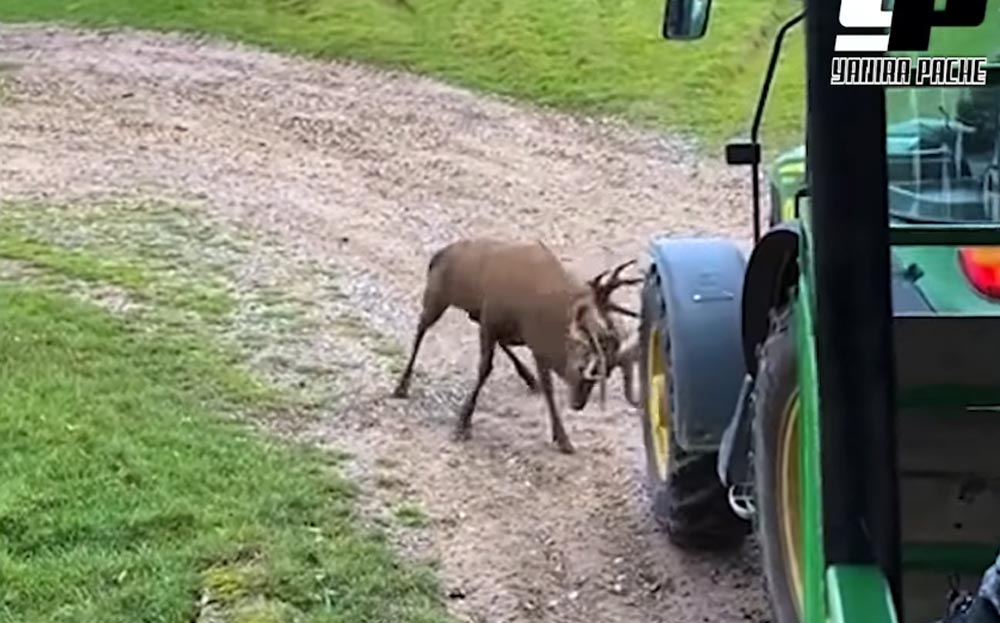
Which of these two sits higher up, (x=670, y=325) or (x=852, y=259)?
(x=852, y=259)

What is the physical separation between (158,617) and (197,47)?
10208mm

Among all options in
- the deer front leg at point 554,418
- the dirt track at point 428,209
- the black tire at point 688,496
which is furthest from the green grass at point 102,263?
the black tire at point 688,496

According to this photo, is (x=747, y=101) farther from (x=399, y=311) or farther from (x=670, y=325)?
(x=670, y=325)

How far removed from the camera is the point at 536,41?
45.2 feet

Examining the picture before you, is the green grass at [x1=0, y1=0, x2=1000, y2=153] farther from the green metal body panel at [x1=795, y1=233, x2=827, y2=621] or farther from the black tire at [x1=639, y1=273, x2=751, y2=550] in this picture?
the green metal body panel at [x1=795, y1=233, x2=827, y2=621]

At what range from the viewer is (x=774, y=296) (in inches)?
127

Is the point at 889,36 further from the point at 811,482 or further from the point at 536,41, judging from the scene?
the point at 536,41

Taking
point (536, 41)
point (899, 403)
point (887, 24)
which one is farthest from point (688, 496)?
point (536, 41)

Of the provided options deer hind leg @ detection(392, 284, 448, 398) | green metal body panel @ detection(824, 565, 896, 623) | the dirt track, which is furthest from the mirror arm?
green metal body panel @ detection(824, 565, 896, 623)

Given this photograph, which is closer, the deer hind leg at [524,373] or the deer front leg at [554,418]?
the deer front leg at [554,418]

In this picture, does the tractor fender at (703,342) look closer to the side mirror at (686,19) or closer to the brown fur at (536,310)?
the side mirror at (686,19)

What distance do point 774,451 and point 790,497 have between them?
0.30ft

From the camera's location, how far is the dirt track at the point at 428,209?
460 cm

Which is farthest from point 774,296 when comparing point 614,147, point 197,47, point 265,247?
point 197,47
